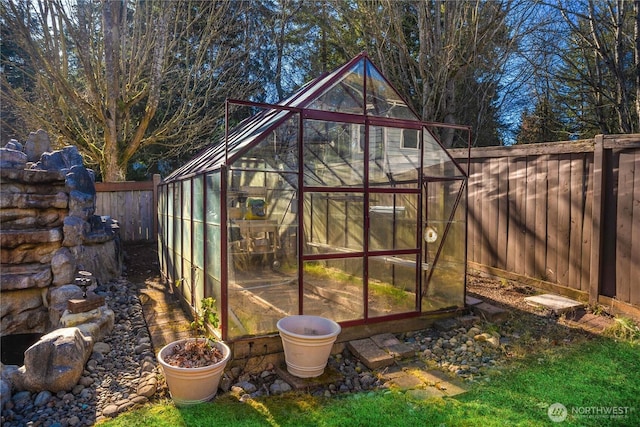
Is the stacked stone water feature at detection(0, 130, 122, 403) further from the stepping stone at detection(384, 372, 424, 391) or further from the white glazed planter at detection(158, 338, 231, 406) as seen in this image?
the stepping stone at detection(384, 372, 424, 391)

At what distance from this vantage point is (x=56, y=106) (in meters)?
9.13

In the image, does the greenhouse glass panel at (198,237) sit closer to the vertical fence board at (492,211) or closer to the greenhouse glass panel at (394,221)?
the greenhouse glass panel at (394,221)

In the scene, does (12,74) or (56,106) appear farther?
(12,74)

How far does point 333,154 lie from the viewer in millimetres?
4172

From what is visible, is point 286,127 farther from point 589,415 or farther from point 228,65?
point 228,65

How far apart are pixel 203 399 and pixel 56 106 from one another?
8.92m

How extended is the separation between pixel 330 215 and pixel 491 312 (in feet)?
7.56

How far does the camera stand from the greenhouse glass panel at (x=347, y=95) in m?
4.15

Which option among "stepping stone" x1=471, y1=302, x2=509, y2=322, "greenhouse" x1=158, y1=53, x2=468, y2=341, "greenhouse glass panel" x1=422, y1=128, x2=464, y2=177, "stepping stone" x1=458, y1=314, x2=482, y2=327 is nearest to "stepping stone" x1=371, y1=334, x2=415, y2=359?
"greenhouse" x1=158, y1=53, x2=468, y2=341

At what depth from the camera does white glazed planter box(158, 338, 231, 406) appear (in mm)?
3037

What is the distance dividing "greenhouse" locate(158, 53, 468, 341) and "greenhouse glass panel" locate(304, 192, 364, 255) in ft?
0.05

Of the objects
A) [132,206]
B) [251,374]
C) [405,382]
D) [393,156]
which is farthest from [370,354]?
[132,206]

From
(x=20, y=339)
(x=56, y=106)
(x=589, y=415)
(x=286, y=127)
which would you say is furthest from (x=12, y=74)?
(x=589, y=415)

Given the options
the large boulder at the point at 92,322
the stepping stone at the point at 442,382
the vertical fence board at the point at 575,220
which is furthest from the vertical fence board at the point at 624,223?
the large boulder at the point at 92,322
